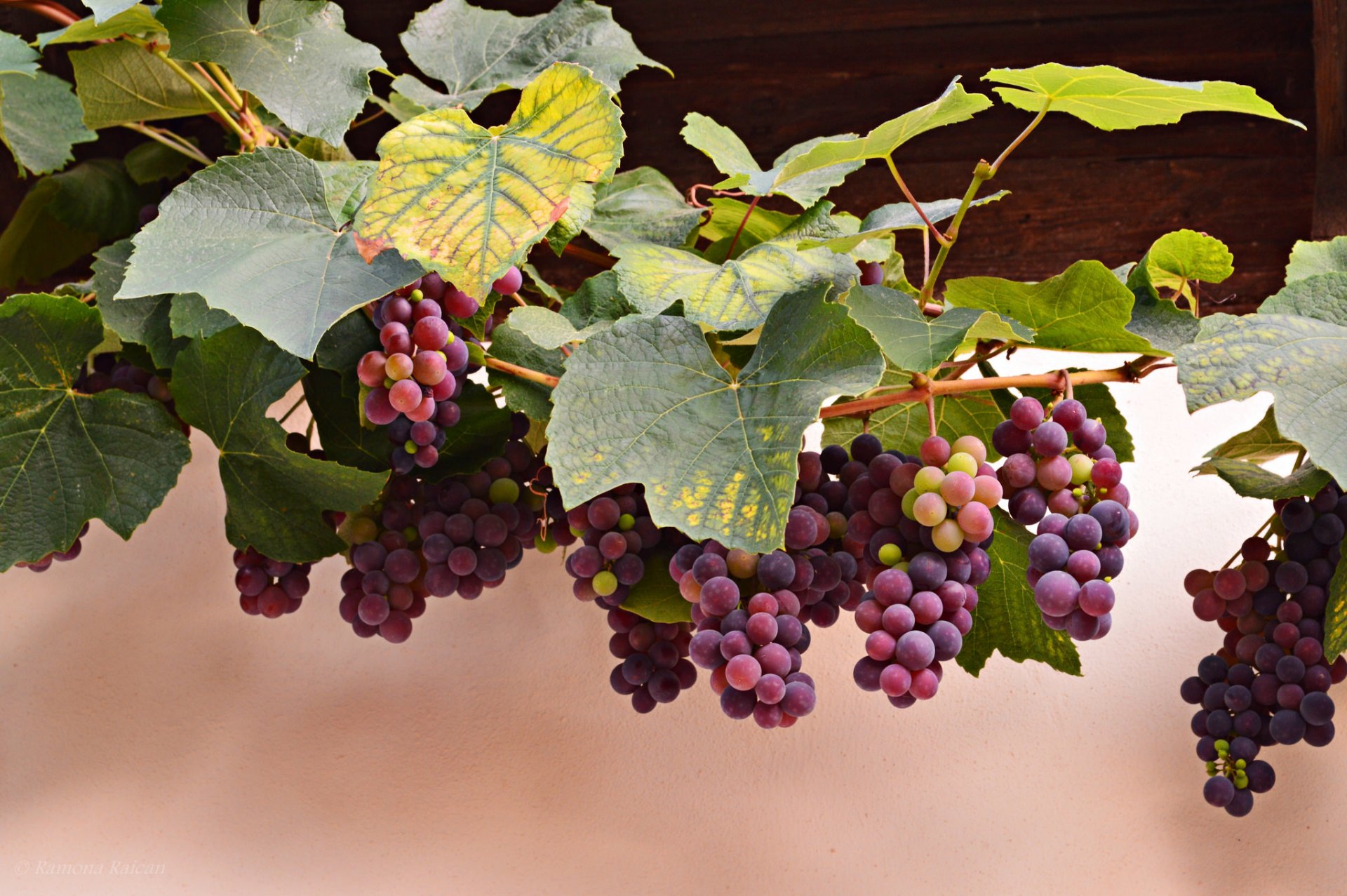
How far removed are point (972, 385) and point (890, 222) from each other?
17 centimetres

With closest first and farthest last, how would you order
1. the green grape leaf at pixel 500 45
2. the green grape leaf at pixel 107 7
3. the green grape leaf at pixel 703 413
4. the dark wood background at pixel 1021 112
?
the green grape leaf at pixel 703 413, the green grape leaf at pixel 107 7, the green grape leaf at pixel 500 45, the dark wood background at pixel 1021 112

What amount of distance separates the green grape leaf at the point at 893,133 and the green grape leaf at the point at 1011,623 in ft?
0.98

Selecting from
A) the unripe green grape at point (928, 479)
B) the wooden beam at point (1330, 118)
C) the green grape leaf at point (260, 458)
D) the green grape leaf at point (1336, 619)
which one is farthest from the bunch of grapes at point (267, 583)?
the wooden beam at point (1330, 118)

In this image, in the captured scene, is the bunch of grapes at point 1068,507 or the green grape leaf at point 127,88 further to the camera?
the green grape leaf at point 127,88

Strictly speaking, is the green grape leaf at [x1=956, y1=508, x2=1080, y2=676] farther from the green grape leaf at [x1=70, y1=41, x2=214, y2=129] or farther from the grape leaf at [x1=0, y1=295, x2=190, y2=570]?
the green grape leaf at [x1=70, y1=41, x2=214, y2=129]

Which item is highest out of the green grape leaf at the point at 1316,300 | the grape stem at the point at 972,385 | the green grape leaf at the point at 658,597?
the green grape leaf at the point at 1316,300

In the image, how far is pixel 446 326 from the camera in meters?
0.70

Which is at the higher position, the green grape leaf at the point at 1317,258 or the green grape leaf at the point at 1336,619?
the green grape leaf at the point at 1317,258

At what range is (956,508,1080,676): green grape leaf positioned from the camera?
2.61ft

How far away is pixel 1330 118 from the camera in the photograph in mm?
1010

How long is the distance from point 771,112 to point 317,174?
0.52 meters

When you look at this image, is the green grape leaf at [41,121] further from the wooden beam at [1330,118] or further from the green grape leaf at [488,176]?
the wooden beam at [1330,118]

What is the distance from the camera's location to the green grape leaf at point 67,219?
107cm

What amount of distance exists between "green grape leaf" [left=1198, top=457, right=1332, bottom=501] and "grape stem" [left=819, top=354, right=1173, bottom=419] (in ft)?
0.30
